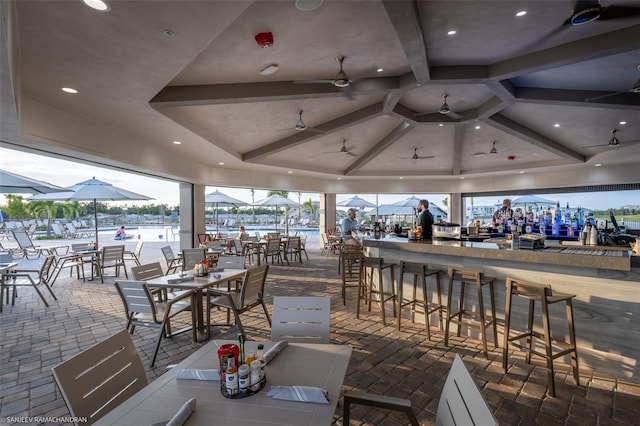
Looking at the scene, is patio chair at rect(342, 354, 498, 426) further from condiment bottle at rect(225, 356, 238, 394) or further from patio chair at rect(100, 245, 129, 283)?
patio chair at rect(100, 245, 129, 283)

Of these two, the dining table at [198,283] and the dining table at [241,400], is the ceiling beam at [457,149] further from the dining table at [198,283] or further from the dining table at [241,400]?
the dining table at [241,400]

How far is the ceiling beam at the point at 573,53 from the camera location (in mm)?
3488

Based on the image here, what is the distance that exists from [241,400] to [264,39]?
3277mm

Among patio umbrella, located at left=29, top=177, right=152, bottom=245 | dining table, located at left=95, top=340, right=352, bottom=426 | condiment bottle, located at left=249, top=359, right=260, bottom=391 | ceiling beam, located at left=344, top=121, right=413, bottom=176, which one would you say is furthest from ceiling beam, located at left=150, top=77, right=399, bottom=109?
patio umbrella, located at left=29, top=177, right=152, bottom=245

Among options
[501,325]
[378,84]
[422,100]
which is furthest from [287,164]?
[501,325]

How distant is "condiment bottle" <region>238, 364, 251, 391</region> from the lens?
140 cm

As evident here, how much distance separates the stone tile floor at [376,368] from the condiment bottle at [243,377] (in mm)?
1004

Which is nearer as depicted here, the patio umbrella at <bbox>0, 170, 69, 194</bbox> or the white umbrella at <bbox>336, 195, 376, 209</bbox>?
the patio umbrella at <bbox>0, 170, 69, 194</bbox>

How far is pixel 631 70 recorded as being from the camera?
455 cm

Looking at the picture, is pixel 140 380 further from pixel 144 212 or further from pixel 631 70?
pixel 144 212

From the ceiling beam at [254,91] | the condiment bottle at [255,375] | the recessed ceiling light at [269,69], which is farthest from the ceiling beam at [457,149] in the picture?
the condiment bottle at [255,375]

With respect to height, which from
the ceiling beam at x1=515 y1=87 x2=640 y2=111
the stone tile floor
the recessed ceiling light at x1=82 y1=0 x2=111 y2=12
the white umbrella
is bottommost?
the stone tile floor

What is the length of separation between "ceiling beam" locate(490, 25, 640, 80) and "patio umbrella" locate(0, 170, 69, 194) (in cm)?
916

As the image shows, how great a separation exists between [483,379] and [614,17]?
393 cm
